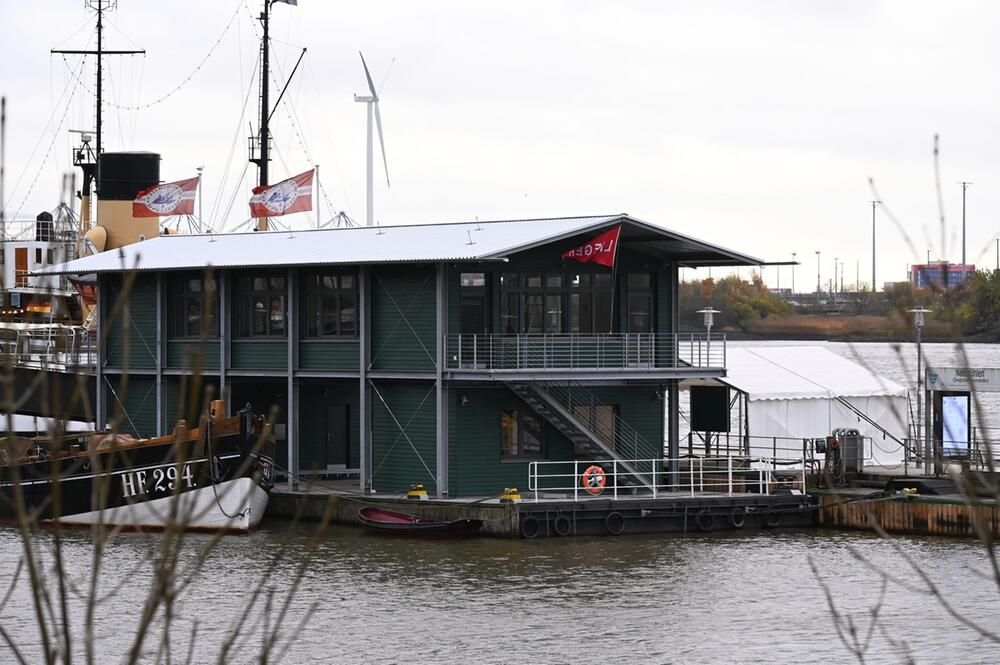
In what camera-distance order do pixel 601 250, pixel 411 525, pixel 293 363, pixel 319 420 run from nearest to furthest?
pixel 411 525 < pixel 601 250 < pixel 293 363 < pixel 319 420

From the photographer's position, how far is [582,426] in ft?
111

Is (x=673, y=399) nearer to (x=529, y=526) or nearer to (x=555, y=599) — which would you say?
(x=529, y=526)

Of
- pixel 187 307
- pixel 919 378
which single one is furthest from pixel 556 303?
pixel 919 378

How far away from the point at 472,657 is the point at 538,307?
1443 centimetres

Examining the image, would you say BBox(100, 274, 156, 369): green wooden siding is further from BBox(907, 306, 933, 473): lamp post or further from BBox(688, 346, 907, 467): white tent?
BBox(907, 306, 933, 473): lamp post

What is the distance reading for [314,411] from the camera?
1497 inches

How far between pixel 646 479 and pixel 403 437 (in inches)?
224

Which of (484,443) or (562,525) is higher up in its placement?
(484,443)

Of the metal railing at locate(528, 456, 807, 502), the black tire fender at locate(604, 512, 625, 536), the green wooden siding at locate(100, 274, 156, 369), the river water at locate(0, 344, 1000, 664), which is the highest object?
the green wooden siding at locate(100, 274, 156, 369)

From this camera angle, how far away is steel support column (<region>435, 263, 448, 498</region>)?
33.3 metres

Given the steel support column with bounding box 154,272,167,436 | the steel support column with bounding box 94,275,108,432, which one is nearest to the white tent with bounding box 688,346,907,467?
the steel support column with bounding box 154,272,167,436

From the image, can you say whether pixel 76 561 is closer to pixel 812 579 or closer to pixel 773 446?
pixel 812 579

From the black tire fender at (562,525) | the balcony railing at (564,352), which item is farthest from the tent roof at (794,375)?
the black tire fender at (562,525)

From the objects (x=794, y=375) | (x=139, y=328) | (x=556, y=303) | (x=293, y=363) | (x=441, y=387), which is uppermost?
(x=556, y=303)
